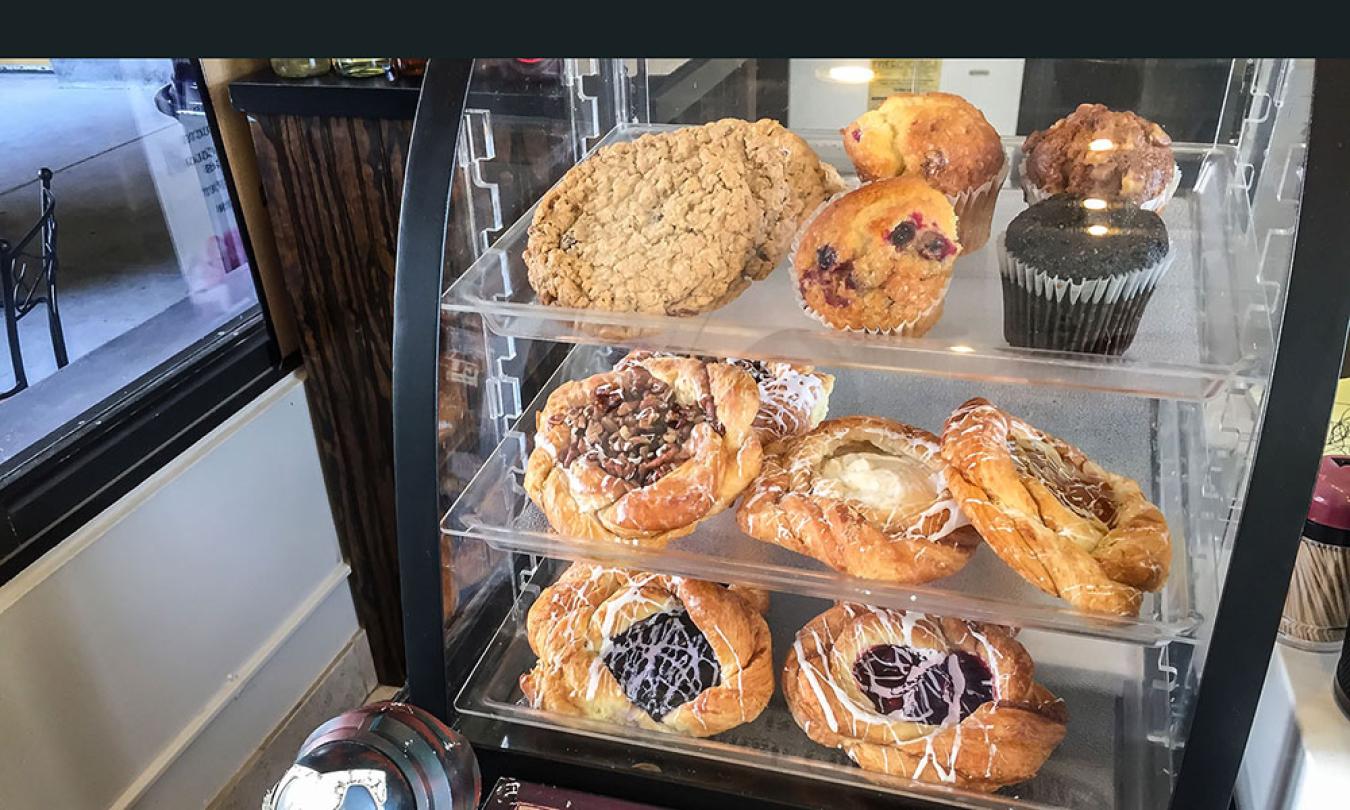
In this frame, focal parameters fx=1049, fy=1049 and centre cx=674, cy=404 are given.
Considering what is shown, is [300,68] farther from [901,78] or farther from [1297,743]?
[1297,743]

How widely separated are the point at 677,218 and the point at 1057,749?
781 mm

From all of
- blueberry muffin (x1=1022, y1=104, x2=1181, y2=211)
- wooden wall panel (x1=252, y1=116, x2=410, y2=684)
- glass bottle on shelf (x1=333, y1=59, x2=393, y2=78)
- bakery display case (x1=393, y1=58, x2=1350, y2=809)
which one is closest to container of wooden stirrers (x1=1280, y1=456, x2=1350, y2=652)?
bakery display case (x1=393, y1=58, x2=1350, y2=809)

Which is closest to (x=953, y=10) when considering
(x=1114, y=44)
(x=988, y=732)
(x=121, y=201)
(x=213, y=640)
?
(x=1114, y=44)

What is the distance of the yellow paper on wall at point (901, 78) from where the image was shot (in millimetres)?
1266

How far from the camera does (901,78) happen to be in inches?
50.2

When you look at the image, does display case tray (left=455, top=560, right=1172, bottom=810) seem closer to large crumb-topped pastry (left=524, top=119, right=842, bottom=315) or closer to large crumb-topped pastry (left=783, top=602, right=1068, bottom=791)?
large crumb-topped pastry (left=783, top=602, right=1068, bottom=791)

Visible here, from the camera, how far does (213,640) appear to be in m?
2.26

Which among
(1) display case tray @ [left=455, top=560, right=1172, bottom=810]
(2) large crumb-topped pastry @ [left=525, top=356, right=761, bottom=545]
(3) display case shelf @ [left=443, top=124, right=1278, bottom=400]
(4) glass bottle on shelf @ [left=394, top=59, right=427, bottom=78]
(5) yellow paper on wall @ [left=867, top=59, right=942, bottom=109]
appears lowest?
(1) display case tray @ [left=455, top=560, right=1172, bottom=810]

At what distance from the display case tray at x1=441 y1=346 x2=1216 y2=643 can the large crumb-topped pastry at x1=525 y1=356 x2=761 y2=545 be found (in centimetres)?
5

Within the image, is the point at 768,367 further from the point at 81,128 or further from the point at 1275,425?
the point at 81,128

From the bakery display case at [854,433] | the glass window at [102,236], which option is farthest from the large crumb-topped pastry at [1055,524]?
the glass window at [102,236]

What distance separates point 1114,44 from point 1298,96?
2.34 feet

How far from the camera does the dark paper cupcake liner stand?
1.10 meters

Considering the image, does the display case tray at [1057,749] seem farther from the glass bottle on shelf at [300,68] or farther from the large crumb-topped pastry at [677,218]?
the glass bottle on shelf at [300,68]
